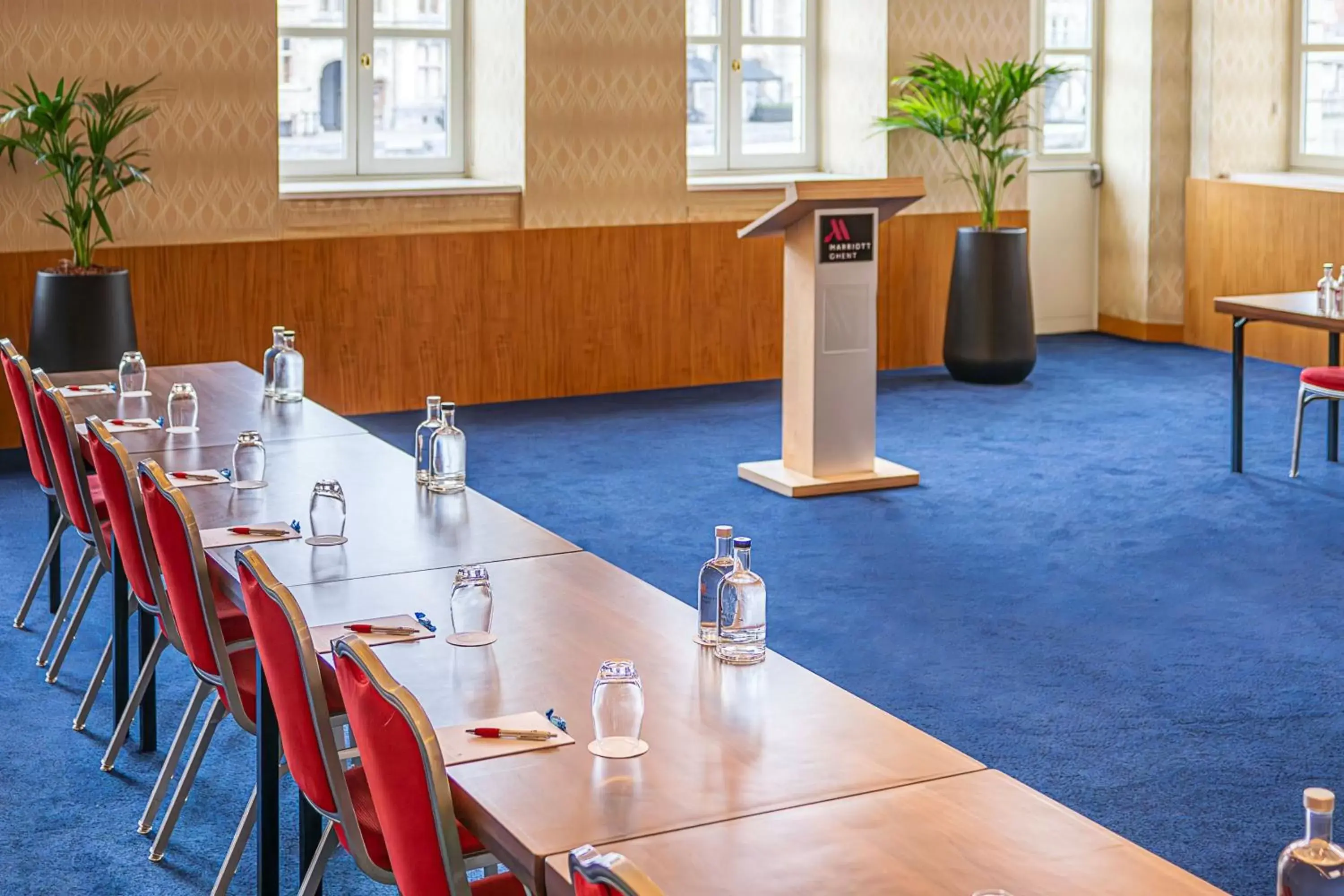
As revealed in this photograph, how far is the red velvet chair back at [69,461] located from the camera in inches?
186

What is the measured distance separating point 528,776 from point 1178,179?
1017 centimetres

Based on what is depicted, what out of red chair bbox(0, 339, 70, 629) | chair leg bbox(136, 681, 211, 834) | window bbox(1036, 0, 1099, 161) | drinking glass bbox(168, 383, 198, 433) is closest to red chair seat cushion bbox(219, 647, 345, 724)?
chair leg bbox(136, 681, 211, 834)

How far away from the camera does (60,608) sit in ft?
17.5

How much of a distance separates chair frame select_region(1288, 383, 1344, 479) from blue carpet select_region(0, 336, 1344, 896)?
10 cm

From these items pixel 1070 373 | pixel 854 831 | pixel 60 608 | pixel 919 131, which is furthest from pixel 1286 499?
pixel 854 831

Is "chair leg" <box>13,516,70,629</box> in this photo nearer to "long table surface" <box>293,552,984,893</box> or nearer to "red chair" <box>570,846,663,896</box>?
"long table surface" <box>293,552,984,893</box>

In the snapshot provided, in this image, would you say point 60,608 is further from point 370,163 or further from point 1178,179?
point 1178,179

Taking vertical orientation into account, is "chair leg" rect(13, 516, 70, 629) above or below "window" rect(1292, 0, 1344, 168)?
below

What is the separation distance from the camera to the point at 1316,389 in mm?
7590

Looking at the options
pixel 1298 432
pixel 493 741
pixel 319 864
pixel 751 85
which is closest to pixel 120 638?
pixel 319 864

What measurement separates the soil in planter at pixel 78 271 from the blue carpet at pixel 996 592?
1.02 m

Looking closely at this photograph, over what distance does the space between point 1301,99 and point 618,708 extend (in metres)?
10.3

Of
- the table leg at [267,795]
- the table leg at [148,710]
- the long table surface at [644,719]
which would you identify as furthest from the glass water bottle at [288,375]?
the table leg at [267,795]

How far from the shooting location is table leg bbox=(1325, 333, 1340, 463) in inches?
316
